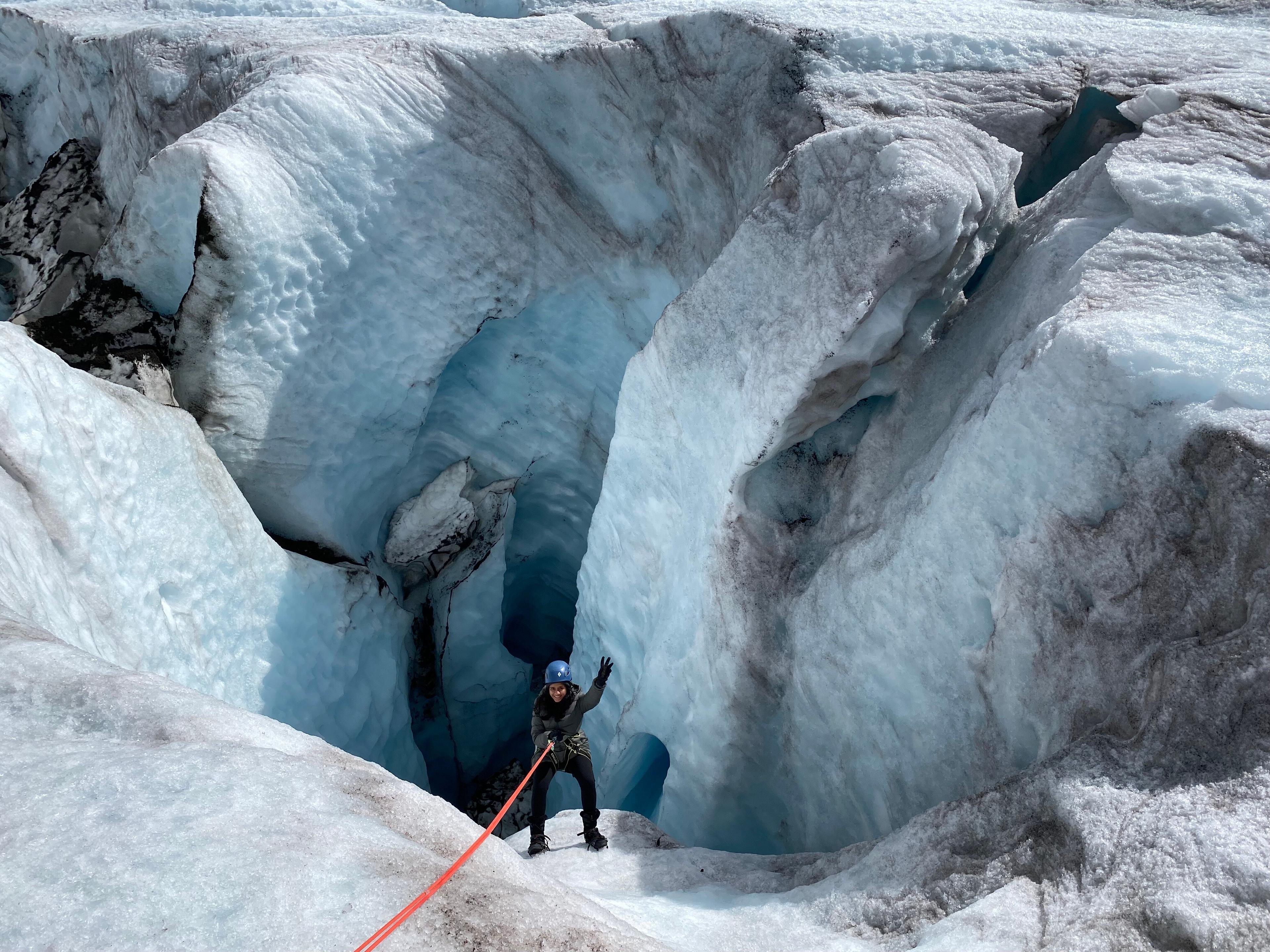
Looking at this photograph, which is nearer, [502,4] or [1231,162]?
[1231,162]

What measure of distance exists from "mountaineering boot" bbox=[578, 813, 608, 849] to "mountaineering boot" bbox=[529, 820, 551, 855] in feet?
0.64

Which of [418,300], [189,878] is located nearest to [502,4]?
[418,300]

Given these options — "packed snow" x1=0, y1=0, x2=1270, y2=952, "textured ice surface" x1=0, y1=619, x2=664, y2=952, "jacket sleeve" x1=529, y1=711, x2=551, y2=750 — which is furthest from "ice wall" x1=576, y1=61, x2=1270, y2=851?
"textured ice surface" x1=0, y1=619, x2=664, y2=952

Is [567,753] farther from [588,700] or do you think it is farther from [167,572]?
[167,572]

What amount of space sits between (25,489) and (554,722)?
97.8 inches

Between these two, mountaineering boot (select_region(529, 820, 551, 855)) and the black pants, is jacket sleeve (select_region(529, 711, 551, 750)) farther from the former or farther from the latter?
mountaineering boot (select_region(529, 820, 551, 855))

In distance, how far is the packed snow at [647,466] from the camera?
2.46 meters

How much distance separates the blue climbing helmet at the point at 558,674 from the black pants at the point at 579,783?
36cm

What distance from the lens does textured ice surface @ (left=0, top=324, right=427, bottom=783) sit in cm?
379

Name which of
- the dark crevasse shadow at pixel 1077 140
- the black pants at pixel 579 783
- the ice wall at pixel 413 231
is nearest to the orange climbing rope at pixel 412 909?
the black pants at pixel 579 783

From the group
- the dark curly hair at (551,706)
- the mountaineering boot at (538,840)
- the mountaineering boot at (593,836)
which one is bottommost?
the mountaineering boot at (538,840)

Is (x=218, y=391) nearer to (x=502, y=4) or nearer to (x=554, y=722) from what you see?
(x=554, y=722)

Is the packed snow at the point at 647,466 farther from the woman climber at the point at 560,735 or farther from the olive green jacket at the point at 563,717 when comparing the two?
the olive green jacket at the point at 563,717

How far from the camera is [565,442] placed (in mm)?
6926
